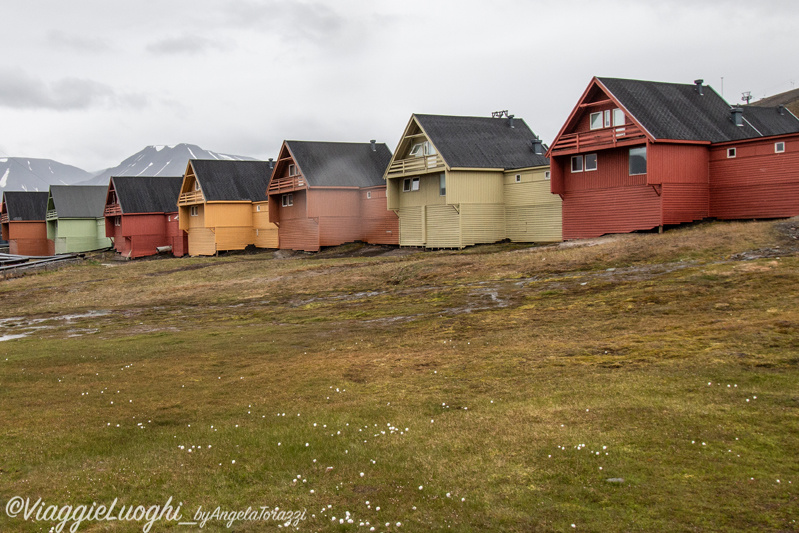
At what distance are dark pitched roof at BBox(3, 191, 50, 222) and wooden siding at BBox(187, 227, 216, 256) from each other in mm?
43484

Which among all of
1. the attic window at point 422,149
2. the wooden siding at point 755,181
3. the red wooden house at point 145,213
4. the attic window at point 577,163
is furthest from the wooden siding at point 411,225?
the red wooden house at point 145,213

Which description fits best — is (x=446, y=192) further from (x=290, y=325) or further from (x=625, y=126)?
(x=290, y=325)

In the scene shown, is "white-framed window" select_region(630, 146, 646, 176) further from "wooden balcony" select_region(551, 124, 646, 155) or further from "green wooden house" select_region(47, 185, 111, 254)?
"green wooden house" select_region(47, 185, 111, 254)

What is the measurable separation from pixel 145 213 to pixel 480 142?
44.5m

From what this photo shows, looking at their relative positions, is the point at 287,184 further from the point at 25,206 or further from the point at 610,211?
the point at 25,206

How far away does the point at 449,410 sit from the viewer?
12.2 metres

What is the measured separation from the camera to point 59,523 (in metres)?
8.38

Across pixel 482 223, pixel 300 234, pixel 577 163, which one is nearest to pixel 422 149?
pixel 482 223

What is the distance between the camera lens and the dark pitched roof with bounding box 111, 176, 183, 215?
3159 inches

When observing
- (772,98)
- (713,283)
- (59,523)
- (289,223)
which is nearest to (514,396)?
(59,523)

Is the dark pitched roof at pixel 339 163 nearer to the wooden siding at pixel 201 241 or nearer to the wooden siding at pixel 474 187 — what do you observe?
the wooden siding at pixel 474 187

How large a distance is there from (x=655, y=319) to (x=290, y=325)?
11.4 metres

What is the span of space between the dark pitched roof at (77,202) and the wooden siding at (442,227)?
62.0 m

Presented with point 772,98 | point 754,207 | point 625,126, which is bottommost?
point 754,207
